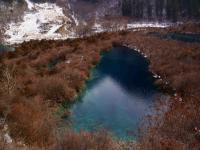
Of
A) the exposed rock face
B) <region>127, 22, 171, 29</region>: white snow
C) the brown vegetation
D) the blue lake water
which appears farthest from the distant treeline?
the blue lake water

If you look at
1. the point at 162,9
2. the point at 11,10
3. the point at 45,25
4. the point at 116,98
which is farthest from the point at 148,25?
the point at 116,98

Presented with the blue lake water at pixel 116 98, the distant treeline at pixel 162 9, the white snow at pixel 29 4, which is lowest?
the blue lake water at pixel 116 98

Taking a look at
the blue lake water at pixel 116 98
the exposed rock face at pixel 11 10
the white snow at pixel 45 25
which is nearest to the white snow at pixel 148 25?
the white snow at pixel 45 25

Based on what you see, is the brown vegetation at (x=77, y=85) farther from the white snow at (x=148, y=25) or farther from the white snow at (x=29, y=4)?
the white snow at (x=29, y=4)

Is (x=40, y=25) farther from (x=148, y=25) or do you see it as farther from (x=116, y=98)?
(x=116, y=98)

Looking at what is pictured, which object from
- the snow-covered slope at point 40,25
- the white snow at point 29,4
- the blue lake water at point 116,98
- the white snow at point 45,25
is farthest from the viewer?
the white snow at point 29,4

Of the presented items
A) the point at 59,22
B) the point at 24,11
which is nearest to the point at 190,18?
the point at 59,22

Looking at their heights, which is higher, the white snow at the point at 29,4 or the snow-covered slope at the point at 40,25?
the white snow at the point at 29,4

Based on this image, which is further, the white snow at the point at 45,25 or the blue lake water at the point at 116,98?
the white snow at the point at 45,25
